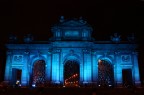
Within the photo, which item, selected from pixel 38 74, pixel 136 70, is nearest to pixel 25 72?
pixel 38 74

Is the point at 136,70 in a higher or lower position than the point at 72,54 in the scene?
lower

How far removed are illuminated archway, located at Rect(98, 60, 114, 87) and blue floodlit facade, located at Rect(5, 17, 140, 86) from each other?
69cm

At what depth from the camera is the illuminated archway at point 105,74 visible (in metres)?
48.6

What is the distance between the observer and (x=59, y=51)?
46.5 meters

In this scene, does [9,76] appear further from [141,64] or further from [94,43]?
[141,64]

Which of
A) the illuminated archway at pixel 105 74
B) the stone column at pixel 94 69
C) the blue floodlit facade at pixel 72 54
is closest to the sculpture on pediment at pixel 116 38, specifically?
the blue floodlit facade at pixel 72 54

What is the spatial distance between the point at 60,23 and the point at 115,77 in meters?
14.5

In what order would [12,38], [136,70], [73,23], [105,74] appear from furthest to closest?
[105,74]
[12,38]
[73,23]
[136,70]

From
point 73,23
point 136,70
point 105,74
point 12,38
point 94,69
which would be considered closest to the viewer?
point 94,69

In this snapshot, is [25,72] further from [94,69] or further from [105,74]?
[105,74]

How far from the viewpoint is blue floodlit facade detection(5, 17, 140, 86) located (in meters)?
46.3

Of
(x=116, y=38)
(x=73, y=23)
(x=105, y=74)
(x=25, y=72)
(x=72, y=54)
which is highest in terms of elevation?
(x=73, y=23)

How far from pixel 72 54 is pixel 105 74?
8877 millimetres

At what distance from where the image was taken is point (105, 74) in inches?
2004
